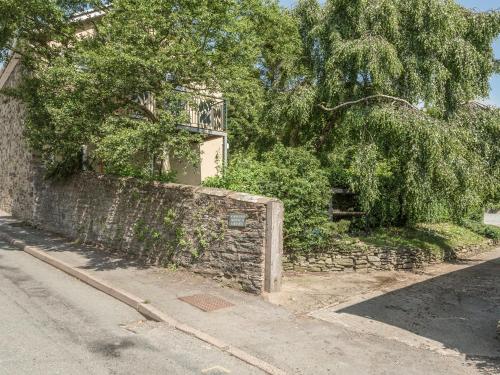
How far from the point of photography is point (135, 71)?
1023 cm

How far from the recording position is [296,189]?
1037 centimetres

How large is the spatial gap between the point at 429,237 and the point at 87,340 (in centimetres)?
1188

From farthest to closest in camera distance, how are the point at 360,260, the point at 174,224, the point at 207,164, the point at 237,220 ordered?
the point at 207,164
the point at 360,260
the point at 174,224
the point at 237,220

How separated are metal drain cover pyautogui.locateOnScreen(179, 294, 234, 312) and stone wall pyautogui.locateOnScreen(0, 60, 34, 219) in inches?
458

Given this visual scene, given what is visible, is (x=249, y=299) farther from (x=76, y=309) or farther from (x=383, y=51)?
(x=383, y=51)

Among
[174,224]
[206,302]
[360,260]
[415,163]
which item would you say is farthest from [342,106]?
[206,302]

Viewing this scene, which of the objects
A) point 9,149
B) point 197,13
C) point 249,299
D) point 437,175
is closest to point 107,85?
point 197,13

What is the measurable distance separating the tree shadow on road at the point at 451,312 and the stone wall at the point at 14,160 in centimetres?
1439

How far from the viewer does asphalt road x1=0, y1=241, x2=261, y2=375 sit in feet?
17.5

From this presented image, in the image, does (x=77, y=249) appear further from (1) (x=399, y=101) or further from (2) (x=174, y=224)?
(1) (x=399, y=101)

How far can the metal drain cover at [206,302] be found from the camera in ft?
25.8

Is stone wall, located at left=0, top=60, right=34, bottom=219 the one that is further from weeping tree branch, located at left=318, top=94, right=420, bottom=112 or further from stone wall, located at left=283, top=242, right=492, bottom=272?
weeping tree branch, located at left=318, top=94, right=420, bottom=112

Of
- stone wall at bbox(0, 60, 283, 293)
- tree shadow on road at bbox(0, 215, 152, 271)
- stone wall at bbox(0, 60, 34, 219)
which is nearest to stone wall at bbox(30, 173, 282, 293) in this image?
stone wall at bbox(0, 60, 283, 293)

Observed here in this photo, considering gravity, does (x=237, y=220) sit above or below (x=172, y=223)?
above
